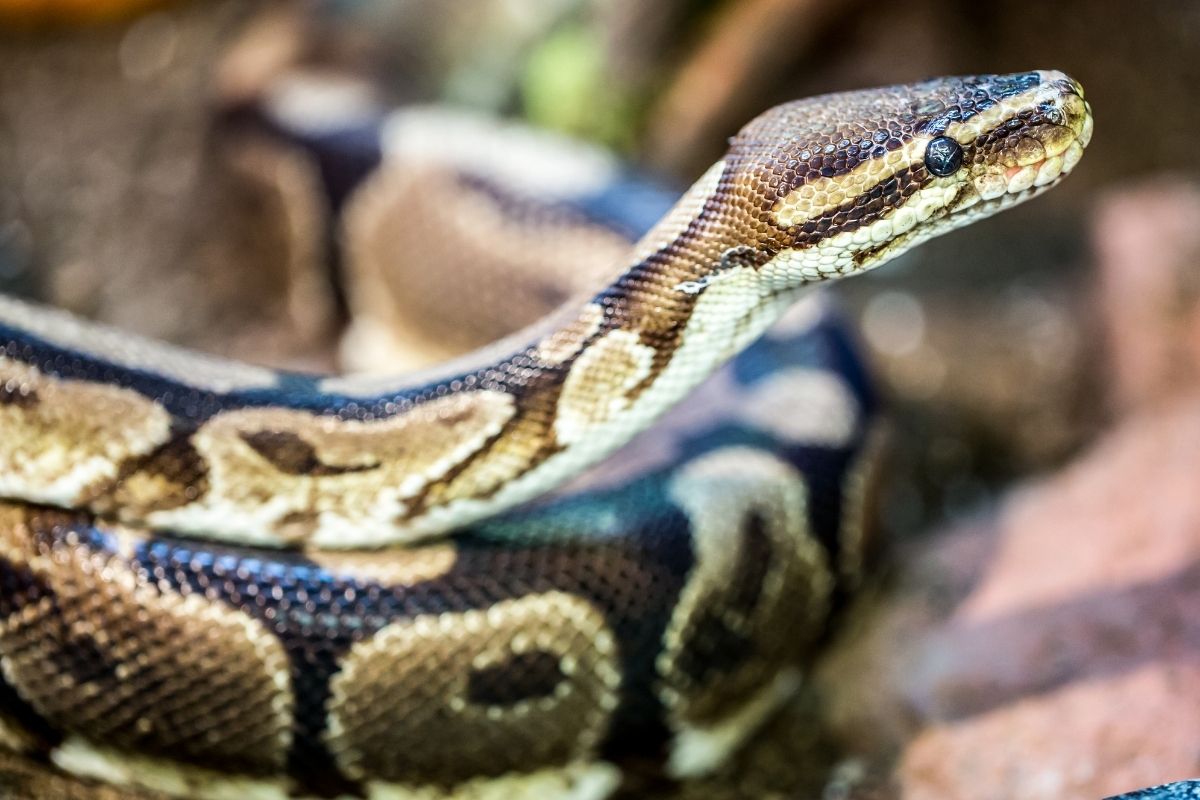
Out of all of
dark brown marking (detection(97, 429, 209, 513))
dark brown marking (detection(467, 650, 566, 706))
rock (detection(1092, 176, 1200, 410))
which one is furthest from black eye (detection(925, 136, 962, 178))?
rock (detection(1092, 176, 1200, 410))

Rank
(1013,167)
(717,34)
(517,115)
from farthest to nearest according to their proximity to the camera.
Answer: (517,115) → (717,34) → (1013,167)

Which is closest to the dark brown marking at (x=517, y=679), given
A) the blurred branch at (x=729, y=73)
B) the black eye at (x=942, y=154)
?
the black eye at (x=942, y=154)

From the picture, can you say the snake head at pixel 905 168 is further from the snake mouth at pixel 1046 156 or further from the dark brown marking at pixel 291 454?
the dark brown marking at pixel 291 454

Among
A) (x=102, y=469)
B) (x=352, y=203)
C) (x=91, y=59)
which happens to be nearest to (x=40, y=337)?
(x=102, y=469)

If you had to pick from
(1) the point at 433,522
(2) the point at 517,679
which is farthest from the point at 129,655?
(2) the point at 517,679

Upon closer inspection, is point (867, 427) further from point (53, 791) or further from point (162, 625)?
point (53, 791)

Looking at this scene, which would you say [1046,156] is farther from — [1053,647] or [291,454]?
[291,454]

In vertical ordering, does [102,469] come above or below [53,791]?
above
